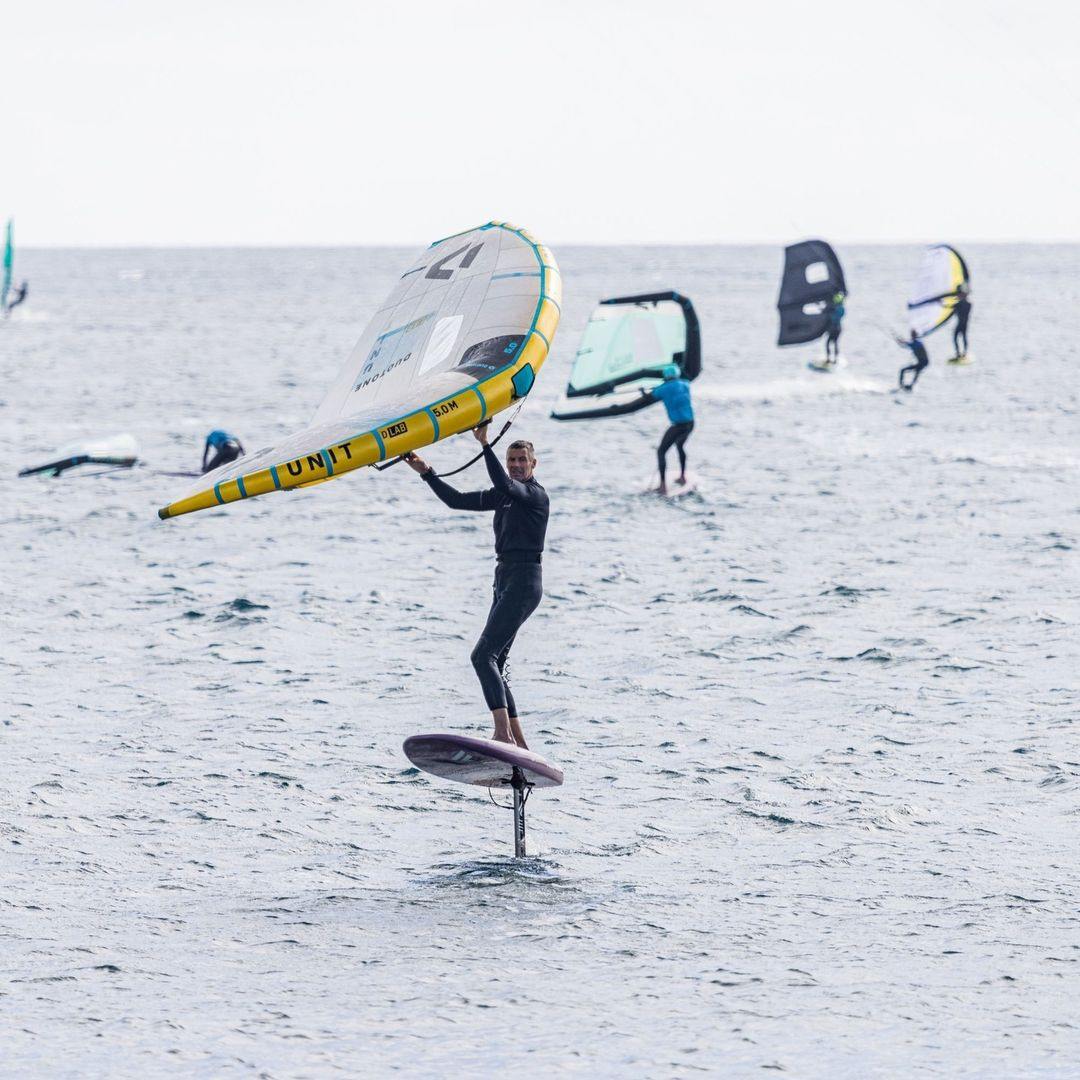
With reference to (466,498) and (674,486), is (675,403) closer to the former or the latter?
(674,486)

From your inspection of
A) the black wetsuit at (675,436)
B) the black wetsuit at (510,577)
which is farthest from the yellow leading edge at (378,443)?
the black wetsuit at (675,436)

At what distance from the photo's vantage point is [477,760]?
11516mm

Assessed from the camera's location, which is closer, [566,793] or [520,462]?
[520,462]

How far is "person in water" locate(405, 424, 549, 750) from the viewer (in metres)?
11.4

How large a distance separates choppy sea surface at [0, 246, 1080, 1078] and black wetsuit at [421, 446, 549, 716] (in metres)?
1.40

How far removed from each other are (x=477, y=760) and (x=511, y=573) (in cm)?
132

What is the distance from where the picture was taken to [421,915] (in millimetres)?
10812

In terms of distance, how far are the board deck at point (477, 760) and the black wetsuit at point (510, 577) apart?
40 cm

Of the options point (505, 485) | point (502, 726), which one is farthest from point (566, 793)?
point (505, 485)

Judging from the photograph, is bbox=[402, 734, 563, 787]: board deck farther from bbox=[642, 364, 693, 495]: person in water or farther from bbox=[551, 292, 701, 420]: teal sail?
bbox=[551, 292, 701, 420]: teal sail

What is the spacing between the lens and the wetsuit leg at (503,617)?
1159 cm

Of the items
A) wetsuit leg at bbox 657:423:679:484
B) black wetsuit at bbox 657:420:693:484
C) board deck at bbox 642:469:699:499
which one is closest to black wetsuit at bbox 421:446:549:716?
black wetsuit at bbox 657:420:693:484

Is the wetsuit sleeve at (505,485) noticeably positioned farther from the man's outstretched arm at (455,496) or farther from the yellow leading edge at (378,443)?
the yellow leading edge at (378,443)

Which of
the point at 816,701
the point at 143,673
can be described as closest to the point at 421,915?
the point at 816,701
